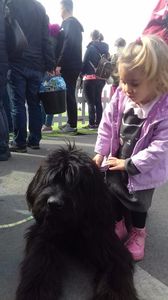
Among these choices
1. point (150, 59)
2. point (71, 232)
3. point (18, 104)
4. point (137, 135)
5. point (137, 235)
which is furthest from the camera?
point (18, 104)

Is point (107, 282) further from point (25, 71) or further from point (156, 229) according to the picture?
point (25, 71)

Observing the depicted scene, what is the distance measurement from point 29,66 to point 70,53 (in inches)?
70.6

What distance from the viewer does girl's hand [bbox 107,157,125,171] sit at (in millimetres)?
2803

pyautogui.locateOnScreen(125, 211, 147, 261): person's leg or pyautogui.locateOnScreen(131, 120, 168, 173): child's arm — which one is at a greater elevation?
pyautogui.locateOnScreen(131, 120, 168, 173): child's arm

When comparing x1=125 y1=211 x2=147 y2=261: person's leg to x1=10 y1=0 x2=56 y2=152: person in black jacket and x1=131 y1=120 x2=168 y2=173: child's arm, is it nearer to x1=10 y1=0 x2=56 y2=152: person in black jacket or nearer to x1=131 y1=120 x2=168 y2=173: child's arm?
x1=131 y1=120 x2=168 y2=173: child's arm

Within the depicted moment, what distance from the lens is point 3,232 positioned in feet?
10.5

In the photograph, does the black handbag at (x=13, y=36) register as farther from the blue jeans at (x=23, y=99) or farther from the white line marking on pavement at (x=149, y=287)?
the white line marking on pavement at (x=149, y=287)

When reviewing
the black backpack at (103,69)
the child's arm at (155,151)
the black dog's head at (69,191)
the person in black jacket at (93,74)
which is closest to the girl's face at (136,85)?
the child's arm at (155,151)

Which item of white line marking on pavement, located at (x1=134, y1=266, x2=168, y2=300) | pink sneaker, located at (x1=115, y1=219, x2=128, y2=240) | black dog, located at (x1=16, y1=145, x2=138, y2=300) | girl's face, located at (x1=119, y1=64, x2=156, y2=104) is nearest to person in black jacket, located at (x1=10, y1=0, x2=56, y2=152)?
pink sneaker, located at (x1=115, y1=219, x2=128, y2=240)

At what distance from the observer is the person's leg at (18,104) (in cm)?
534

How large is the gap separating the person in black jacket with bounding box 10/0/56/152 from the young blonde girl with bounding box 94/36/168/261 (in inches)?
100

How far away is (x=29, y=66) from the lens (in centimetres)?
542

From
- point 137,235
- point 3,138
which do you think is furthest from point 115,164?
point 3,138

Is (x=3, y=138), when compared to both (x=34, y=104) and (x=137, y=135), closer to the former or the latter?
(x=34, y=104)
